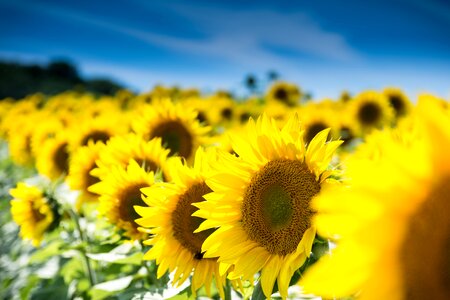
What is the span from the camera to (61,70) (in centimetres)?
3819

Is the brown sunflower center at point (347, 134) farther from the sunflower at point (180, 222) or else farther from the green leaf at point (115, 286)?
the sunflower at point (180, 222)

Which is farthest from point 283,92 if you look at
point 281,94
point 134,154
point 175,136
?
point 134,154

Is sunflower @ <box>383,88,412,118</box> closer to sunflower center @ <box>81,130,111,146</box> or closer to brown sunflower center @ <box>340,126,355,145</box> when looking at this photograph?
brown sunflower center @ <box>340,126,355,145</box>

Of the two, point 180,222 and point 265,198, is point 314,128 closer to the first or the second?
point 180,222

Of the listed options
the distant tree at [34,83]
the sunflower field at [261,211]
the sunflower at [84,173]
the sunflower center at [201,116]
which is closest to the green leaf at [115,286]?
the sunflower field at [261,211]

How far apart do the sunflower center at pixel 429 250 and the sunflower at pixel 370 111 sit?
5.36 meters

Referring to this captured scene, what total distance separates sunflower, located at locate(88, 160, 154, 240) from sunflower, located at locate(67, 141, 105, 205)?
37.9 inches

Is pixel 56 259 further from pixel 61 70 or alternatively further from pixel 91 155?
pixel 61 70

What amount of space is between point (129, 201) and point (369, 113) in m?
4.45

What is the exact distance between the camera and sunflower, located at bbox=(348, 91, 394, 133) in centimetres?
614

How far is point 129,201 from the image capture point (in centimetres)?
262

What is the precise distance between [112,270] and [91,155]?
1.02 metres

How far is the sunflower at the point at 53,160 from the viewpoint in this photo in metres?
4.61

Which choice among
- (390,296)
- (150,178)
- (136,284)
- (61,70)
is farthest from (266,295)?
(61,70)
